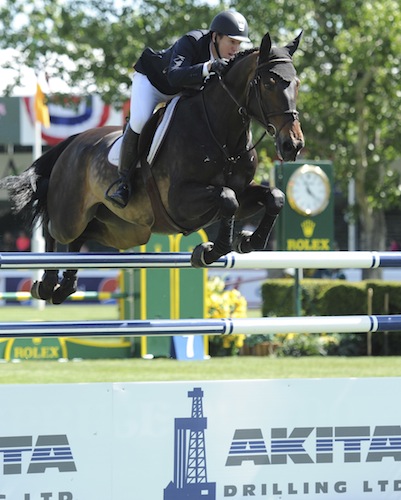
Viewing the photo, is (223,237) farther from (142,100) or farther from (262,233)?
(142,100)

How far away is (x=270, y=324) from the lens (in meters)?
4.46

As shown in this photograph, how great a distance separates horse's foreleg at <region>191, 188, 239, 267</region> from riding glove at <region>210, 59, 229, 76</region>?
0.66 m

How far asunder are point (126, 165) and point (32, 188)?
99 centimetres

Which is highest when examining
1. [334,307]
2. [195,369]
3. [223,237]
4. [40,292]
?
[223,237]

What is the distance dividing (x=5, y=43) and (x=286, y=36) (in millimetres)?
5137

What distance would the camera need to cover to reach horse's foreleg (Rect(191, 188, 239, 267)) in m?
4.81

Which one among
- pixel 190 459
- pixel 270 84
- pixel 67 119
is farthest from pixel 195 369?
pixel 67 119

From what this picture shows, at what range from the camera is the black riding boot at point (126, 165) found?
5.46 metres

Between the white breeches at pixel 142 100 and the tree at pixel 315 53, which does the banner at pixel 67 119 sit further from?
the white breeches at pixel 142 100

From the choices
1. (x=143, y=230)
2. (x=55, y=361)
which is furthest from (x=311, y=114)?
(x=143, y=230)

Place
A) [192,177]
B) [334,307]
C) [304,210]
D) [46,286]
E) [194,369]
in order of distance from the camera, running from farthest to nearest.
Answer: [334,307] → [304,210] → [194,369] → [46,286] → [192,177]

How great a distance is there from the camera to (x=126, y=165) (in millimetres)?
5477

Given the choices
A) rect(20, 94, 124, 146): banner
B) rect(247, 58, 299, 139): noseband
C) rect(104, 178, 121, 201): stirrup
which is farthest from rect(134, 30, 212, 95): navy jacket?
rect(20, 94, 124, 146): banner

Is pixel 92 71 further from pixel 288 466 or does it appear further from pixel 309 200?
pixel 288 466
